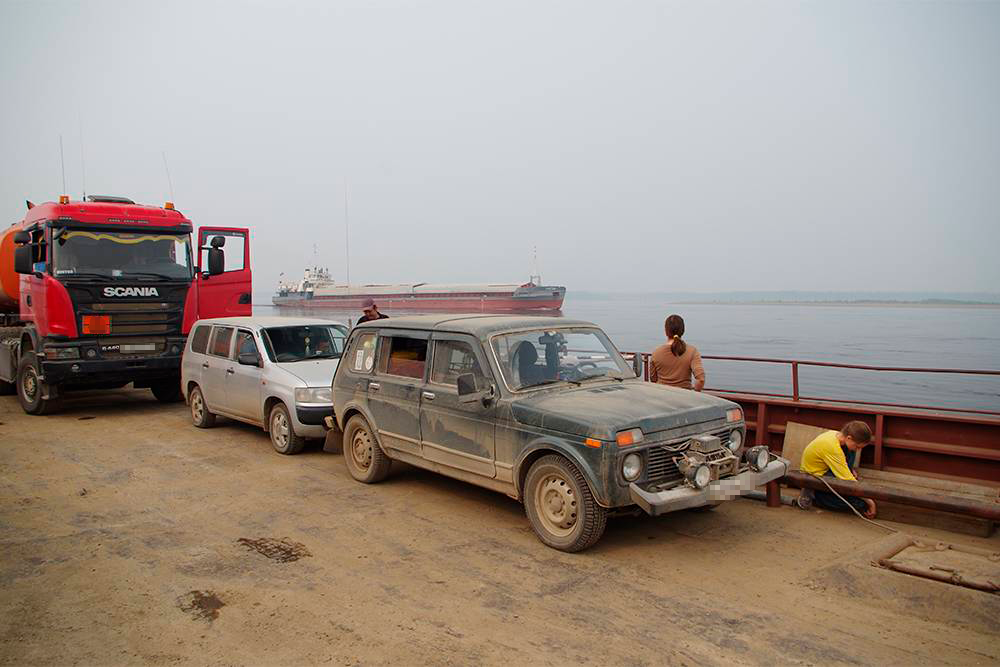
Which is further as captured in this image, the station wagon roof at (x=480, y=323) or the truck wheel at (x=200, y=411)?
the truck wheel at (x=200, y=411)

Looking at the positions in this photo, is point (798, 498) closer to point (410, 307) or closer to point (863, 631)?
point (863, 631)

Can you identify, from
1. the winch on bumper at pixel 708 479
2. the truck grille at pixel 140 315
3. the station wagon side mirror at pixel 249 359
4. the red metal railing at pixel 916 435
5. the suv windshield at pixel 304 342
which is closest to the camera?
the winch on bumper at pixel 708 479

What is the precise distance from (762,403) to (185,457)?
7.16 metres

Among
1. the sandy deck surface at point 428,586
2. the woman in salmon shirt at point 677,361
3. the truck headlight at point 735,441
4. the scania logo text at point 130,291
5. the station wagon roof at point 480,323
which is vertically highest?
the scania logo text at point 130,291

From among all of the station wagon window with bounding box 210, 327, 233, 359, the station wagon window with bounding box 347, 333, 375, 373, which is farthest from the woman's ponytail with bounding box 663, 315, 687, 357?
the station wagon window with bounding box 210, 327, 233, 359

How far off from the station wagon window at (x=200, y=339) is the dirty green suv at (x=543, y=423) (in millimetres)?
4353

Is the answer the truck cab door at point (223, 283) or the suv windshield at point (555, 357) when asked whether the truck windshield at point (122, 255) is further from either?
the suv windshield at point (555, 357)

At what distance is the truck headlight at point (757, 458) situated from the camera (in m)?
5.65

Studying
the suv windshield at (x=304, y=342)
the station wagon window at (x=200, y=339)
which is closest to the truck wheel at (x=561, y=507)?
the suv windshield at (x=304, y=342)

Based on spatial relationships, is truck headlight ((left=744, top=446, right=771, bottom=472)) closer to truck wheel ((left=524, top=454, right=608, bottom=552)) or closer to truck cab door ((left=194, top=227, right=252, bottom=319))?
truck wheel ((left=524, top=454, right=608, bottom=552))

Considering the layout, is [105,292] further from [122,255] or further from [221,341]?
[221,341]

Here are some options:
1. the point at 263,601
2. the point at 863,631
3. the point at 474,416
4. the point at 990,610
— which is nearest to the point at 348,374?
the point at 474,416

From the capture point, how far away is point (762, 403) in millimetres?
8070

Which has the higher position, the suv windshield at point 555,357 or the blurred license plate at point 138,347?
the suv windshield at point 555,357
